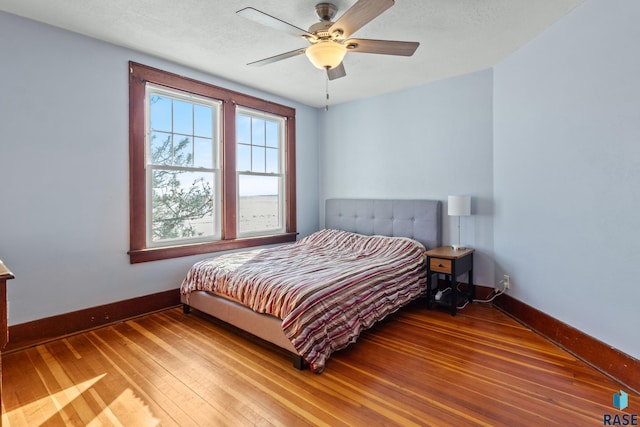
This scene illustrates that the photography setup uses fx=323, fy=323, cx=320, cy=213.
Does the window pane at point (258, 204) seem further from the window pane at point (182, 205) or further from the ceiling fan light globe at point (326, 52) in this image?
the ceiling fan light globe at point (326, 52)

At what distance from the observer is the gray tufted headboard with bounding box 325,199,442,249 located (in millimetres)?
3887

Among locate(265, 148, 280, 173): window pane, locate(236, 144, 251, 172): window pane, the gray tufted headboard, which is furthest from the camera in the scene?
locate(265, 148, 280, 173): window pane

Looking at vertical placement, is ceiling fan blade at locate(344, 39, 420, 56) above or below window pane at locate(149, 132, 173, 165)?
above

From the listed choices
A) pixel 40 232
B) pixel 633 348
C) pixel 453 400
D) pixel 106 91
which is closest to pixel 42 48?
pixel 106 91

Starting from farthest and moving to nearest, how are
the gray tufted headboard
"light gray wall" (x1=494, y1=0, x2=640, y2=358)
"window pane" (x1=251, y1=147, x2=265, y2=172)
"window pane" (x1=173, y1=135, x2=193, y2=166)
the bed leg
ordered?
"window pane" (x1=251, y1=147, x2=265, y2=172)
the gray tufted headboard
"window pane" (x1=173, y1=135, x2=193, y2=166)
the bed leg
"light gray wall" (x1=494, y1=0, x2=640, y2=358)

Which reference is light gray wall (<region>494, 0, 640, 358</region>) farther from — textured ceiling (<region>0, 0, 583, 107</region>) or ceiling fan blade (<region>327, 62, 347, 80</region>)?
ceiling fan blade (<region>327, 62, 347, 80</region>)

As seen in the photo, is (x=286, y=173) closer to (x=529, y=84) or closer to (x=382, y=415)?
(x=529, y=84)

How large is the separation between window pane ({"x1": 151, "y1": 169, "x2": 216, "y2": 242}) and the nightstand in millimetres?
2545

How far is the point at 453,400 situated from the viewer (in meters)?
1.87

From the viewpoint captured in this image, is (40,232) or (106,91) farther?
(106,91)

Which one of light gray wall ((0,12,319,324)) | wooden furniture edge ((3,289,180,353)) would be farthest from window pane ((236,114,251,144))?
wooden furniture edge ((3,289,180,353))

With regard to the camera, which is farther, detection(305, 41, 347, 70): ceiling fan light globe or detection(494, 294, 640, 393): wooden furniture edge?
detection(305, 41, 347, 70): ceiling fan light globe

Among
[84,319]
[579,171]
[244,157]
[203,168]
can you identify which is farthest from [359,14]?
[84,319]

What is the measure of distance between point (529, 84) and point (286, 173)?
3059 mm
